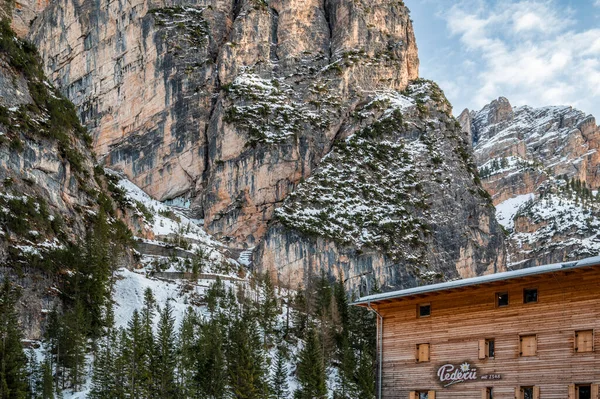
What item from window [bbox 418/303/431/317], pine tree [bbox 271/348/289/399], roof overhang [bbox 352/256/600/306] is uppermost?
roof overhang [bbox 352/256/600/306]

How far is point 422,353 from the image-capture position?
50.0 metres

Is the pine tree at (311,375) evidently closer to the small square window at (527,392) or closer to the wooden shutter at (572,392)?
the small square window at (527,392)

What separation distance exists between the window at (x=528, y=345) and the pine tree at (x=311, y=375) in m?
43.6

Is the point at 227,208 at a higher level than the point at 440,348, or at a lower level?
higher

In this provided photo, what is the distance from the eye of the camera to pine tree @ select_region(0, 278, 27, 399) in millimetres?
75312

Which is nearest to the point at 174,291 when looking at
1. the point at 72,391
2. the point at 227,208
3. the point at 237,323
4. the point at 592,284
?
the point at 237,323

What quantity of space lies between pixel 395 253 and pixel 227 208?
43531mm

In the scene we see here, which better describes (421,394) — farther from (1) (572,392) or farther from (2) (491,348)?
(1) (572,392)

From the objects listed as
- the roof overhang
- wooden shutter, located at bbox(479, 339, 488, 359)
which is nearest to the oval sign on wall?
wooden shutter, located at bbox(479, 339, 488, 359)

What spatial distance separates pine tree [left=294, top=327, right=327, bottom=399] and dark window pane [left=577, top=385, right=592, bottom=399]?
46.2 metres

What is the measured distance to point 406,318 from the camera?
169 ft

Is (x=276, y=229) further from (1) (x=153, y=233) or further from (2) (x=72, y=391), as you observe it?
(2) (x=72, y=391)

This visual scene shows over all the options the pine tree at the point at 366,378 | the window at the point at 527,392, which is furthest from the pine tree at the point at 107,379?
the window at the point at 527,392

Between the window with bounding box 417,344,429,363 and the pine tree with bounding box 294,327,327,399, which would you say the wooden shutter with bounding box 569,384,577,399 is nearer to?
the window with bounding box 417,344,429,363
